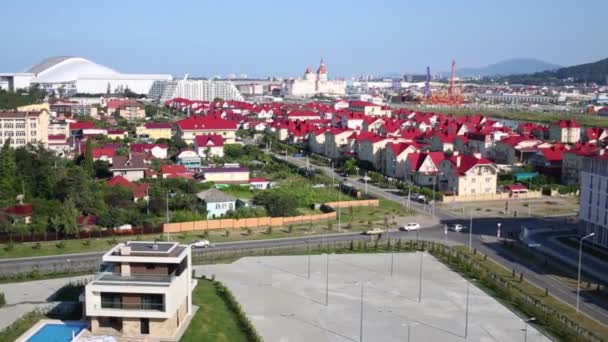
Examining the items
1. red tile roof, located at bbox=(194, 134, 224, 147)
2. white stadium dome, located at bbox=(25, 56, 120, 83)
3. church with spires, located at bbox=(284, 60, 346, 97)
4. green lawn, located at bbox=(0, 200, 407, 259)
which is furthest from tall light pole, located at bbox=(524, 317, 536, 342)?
church with spires, located at bbox=(284, 60, 346, 97)

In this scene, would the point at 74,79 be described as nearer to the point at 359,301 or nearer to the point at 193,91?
the point at 193,91

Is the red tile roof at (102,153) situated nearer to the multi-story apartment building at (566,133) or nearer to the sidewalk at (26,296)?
the sidewalk at (26,296)

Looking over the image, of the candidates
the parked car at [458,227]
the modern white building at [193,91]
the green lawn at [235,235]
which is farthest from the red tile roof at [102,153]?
the modern white building at [193,91]

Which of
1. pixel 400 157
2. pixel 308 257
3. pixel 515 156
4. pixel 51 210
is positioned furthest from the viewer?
pixel 515 156

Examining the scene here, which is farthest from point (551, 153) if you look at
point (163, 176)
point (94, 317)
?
point (94, 317)

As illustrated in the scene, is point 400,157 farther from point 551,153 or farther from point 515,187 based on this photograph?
point 551,153

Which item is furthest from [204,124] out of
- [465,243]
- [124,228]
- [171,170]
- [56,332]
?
[56,332]

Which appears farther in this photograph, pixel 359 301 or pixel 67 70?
pixel 67 70
